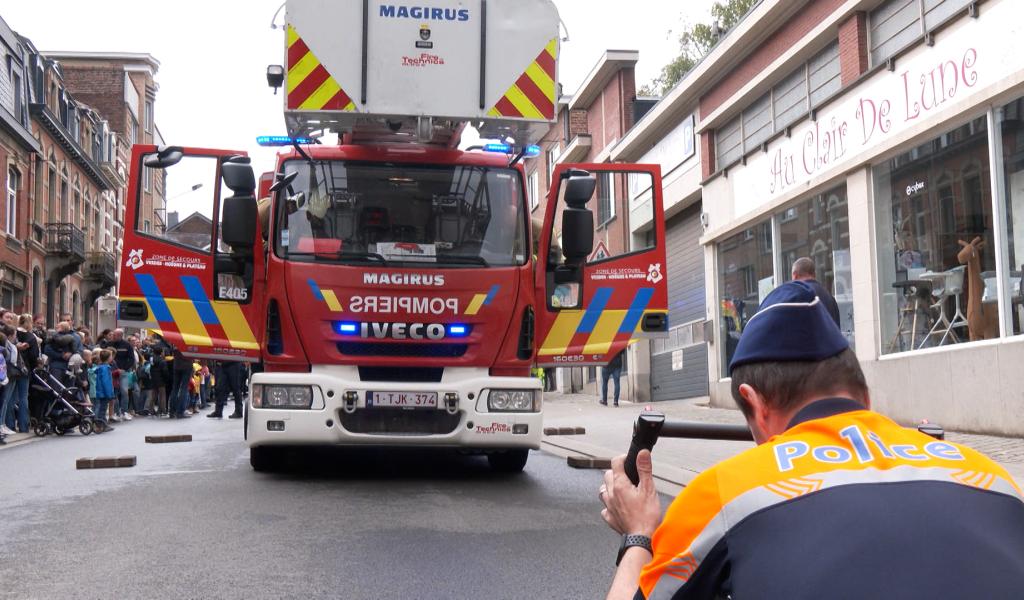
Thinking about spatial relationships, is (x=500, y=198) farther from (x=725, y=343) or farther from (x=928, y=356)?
(x=725, y=343)

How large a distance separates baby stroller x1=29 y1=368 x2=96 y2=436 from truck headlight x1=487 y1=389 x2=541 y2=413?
10.3m

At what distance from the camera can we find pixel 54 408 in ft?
57.1

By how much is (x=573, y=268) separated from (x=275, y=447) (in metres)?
2.96

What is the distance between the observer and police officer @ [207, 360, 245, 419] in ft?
67.3

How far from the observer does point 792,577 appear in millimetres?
1760

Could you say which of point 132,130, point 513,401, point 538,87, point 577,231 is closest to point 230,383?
point 513,401

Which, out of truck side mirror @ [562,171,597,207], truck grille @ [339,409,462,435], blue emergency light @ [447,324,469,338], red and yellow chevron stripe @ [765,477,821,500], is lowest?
truck grille @ [339,409,462,435]

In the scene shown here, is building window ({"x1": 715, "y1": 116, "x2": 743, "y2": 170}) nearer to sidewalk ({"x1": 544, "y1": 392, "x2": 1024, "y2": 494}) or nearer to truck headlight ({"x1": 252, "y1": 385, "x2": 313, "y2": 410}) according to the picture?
sidewalk ({"x1": 544, "y1": 392, "x2": 1024, "y2": 494})

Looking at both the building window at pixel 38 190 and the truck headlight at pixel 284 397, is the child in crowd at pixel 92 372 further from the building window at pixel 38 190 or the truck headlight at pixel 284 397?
the building window at pixel 38 190

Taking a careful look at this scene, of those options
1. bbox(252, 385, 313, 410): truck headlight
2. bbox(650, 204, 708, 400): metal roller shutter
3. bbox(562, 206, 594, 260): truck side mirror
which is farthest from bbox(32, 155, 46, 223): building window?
bbox(562, 206, 594, 260): truck side mirror

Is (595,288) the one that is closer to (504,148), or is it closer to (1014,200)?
(504,148)

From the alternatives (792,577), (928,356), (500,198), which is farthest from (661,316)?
(792,577)

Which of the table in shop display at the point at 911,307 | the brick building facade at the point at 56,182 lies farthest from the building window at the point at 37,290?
the table in shop display at the point at 911,307

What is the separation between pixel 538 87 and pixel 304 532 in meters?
4.08
